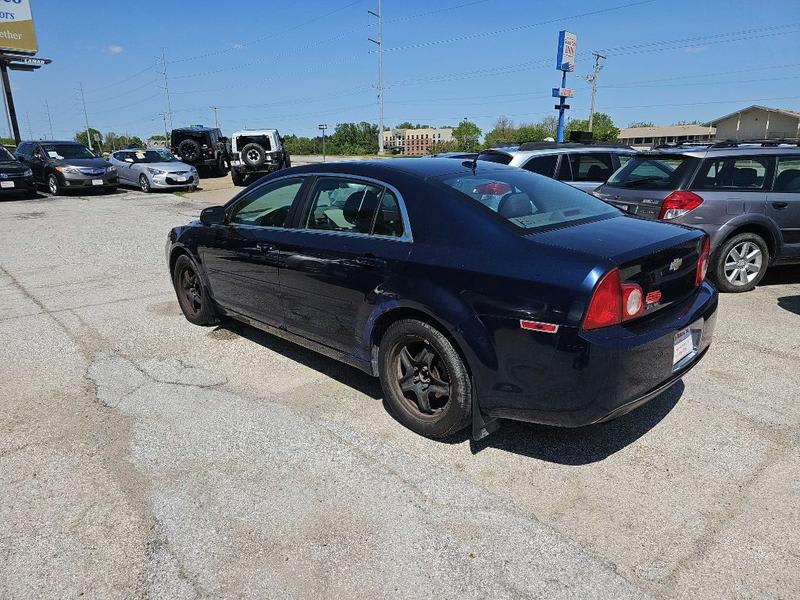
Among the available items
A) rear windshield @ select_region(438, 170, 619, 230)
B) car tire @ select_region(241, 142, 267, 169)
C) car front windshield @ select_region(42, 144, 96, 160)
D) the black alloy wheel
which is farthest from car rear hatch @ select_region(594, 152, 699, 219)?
car front windshield @ select_region(42, 144, 96, 160)

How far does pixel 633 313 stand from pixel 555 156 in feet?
19.0

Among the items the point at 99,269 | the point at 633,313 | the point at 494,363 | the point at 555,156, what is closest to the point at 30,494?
the point at 494,363

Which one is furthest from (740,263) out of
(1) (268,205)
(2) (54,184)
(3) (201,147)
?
(3) (201,147)

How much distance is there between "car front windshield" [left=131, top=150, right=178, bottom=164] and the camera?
1948 centimetres

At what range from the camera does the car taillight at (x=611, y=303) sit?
8.10 ft

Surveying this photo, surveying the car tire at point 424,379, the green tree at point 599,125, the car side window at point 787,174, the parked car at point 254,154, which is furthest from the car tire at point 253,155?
the green tree at point 599,125

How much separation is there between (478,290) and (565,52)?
919 inches

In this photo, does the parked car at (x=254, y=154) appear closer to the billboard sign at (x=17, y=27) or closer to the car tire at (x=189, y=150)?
the car tire at (x=189, y=150)

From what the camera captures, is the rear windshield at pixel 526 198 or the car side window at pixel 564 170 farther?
the car side window at pixel 564 170

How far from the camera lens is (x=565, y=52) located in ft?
74.4

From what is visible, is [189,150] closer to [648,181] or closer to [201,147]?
[201,147]

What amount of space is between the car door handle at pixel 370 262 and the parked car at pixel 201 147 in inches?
944

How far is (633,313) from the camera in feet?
8.68

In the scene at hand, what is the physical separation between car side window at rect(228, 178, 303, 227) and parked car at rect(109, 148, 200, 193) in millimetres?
15670
